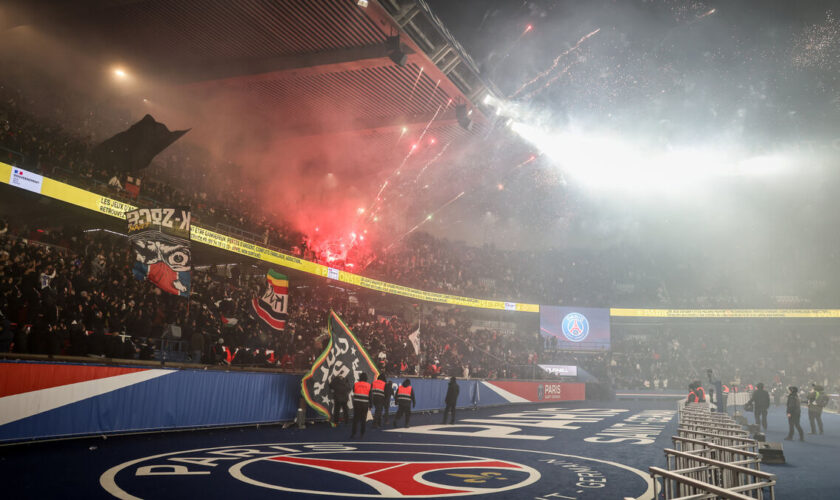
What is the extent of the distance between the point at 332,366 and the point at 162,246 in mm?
5595

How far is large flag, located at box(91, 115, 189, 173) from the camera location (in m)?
20.9

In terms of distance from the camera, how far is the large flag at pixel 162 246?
1330cm

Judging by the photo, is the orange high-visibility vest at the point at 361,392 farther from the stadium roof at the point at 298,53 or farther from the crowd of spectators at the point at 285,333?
the stadium roof at the point at 298,53

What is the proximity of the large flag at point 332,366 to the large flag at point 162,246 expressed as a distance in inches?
159

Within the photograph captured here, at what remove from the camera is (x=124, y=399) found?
404 inches

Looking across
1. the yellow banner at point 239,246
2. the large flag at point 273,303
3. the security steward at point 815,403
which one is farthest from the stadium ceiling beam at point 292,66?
the security steward at point 815,403

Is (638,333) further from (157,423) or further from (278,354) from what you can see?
(157,423)

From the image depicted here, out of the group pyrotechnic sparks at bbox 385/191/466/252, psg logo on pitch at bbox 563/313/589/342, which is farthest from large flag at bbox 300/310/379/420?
psg logo on pitch at bbox 563/313/589/342

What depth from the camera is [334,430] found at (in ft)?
44.8

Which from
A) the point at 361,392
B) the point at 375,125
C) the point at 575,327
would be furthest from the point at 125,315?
the point at 575,327

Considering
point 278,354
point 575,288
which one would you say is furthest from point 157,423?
point 575,288

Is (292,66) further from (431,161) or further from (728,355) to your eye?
(728,355)

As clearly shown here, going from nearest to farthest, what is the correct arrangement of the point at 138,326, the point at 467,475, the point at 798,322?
the point at 467,475
the point at 138,326
the point at 798,322

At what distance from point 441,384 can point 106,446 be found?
45.5ft
